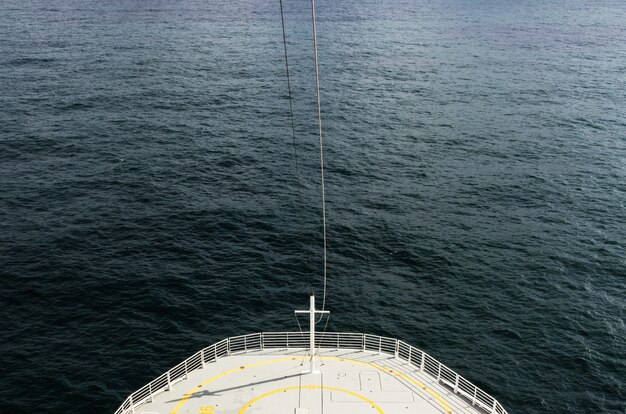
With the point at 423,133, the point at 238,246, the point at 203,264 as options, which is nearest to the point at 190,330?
the point at 203,264

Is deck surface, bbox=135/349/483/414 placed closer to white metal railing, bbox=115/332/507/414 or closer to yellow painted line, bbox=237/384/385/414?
yellow painted line, bbox=237/384/385/414

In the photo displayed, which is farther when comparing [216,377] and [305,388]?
[216,377]

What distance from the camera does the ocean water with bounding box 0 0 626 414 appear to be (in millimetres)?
73500

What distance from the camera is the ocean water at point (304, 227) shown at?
73500 mm

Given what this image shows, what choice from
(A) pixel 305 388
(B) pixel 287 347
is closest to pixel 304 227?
(B) pixel 287 347

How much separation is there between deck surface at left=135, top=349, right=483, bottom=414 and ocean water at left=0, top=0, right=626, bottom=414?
671 inches

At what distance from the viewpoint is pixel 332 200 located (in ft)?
367

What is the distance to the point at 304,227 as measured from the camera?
10238 centimetres

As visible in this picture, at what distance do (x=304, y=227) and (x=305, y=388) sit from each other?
169 ft

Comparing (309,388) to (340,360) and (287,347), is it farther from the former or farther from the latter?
(287,347)

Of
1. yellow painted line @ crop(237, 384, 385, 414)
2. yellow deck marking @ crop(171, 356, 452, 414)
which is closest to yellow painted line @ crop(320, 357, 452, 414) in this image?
yellow deck marking @ crop(171, 356, 452, 414)

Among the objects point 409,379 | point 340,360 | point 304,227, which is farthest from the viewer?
point 304,227

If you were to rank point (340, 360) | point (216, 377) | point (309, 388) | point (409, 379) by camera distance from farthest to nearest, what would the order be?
point (340, 360) → point (216, 377) → point (409, 379) → point (309, 388)

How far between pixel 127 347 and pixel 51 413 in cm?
1178
